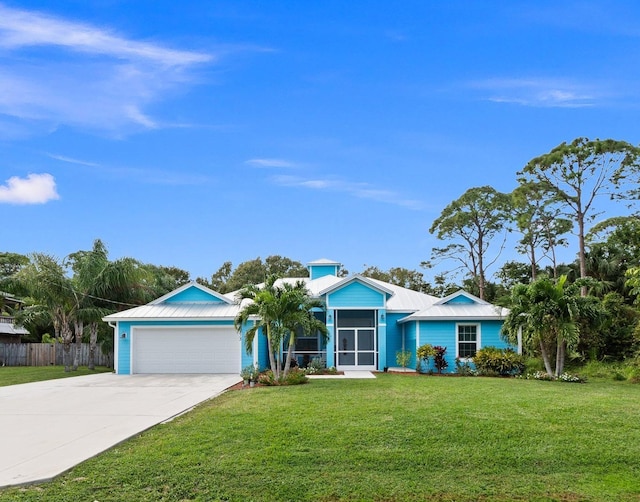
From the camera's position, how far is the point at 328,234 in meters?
33.4

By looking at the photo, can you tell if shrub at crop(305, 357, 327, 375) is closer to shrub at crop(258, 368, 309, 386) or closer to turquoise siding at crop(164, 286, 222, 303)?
shrub at crop(258, 368, 309, 386)

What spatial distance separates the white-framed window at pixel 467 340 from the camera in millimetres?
23469

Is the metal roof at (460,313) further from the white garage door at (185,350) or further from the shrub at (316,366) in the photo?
the white garage door at (185,350)

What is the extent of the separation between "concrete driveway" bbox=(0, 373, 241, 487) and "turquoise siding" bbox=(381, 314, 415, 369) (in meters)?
7.59

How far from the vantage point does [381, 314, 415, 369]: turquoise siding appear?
26.0 m

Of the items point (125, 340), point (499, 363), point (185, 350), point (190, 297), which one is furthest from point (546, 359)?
point (125, 340)

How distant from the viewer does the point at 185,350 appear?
79.3ft

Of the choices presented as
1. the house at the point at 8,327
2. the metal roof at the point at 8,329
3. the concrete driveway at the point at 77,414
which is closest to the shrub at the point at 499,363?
the concrete driveway at the point at 77,414

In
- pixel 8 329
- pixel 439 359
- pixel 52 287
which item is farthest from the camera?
pixel 8 329

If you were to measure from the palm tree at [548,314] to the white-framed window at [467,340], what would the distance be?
326cm

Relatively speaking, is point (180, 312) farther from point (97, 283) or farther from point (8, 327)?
point (8, 327)

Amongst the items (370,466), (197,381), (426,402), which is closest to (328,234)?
(197,381)

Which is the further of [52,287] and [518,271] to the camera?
[518,271]

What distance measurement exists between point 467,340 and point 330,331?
5625 mm
